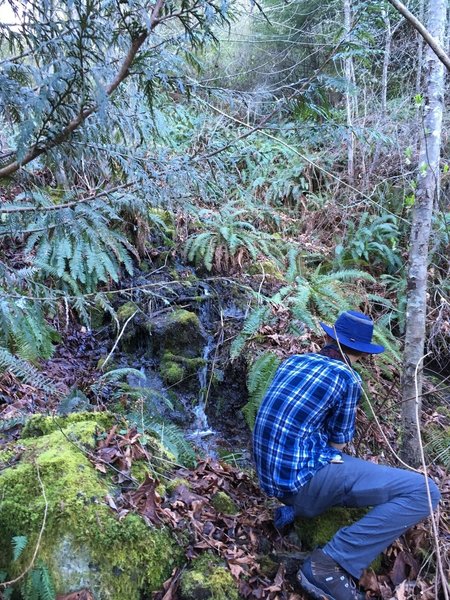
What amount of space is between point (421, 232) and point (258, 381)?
2.20m

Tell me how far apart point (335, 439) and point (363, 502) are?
1.42 feet

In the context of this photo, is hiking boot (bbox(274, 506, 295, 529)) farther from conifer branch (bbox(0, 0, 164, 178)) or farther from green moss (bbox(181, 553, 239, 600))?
conifer branch (bbox(0, 0, 164, 178))

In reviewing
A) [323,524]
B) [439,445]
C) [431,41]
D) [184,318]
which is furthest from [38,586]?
[184,318]

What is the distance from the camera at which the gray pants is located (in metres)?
2.80

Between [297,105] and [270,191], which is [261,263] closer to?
[270,191]

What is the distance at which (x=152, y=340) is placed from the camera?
604 centimetres

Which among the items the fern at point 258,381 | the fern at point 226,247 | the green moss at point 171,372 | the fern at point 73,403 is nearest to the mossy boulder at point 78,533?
the fern at point 73,403

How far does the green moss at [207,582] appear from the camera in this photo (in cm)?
243

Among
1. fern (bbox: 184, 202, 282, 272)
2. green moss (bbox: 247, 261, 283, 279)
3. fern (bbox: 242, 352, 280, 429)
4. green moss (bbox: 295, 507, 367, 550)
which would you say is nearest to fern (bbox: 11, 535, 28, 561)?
green moss (bbox: 295, 507, 367, 550)

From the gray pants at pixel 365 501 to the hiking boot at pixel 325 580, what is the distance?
5 centimetres

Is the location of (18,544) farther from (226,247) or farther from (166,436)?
(226,247)

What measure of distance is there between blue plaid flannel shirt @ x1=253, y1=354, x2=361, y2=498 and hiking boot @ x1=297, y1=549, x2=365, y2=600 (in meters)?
0.43

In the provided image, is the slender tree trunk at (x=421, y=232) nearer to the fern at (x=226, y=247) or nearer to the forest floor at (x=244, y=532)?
the forest floor at (x=244, y=532)

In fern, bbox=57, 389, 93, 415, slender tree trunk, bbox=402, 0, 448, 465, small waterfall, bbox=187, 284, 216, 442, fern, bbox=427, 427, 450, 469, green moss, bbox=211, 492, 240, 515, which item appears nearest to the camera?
green moss, bbox=211, 492, 240, 515
